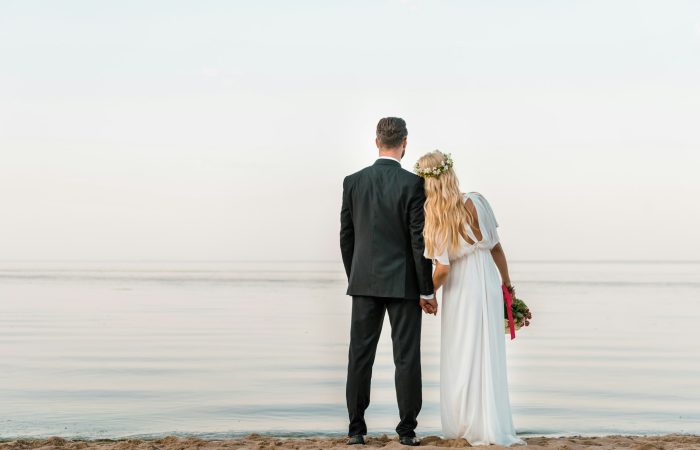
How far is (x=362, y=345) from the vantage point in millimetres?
5996

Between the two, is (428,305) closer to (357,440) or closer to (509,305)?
(509,305)

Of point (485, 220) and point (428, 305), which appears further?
point (485, 220)

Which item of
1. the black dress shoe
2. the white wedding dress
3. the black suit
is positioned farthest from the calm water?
the black suit

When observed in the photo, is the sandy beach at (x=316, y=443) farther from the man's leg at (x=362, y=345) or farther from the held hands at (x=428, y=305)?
the held hands at (x=428, y=305)

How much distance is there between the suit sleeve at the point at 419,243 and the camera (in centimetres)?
582

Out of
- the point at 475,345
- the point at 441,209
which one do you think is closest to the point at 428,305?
the point at 475,345

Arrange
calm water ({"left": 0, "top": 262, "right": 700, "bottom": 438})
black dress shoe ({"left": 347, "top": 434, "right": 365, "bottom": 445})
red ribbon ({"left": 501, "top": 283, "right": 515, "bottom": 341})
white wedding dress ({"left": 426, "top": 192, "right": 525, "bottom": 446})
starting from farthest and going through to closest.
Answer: calm water ({"left": 0, "top": 262, "right": 700, "bottom": 438}) → red ribbon ({"left": 501, "top": 283, "right": 515, "bottom": 341}) → black dress shoe ({"left": 347, "top": 434, "right": 365, "bottom": 445}) → white wedding dress ({"left": 426, "top": 192, "right": 525, "bottom": 446})

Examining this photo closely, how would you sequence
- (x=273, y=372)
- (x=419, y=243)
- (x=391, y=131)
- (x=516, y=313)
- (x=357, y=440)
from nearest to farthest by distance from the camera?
(x=419, y=243) < (x=391, y=131) < (x=357, y=440) < (x=516, y=313) < (x=273, y=372)

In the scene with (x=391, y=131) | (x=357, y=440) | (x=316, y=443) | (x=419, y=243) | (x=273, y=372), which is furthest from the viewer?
(x=273, y=372)

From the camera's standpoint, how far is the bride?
5848 mm

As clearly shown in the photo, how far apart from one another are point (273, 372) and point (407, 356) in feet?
15.7

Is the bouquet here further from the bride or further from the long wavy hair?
the long wavy hair

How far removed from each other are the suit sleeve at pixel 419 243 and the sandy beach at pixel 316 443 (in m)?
1.01

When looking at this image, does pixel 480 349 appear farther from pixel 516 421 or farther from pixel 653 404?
pixel 653 404
